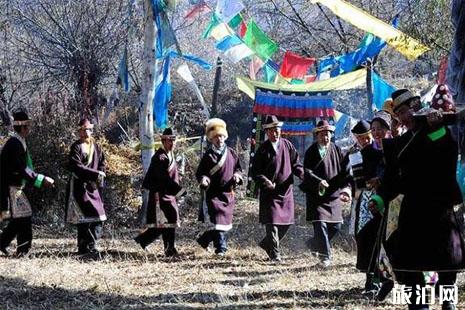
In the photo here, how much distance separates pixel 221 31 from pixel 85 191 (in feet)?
11.2

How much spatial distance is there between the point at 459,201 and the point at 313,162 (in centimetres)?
326

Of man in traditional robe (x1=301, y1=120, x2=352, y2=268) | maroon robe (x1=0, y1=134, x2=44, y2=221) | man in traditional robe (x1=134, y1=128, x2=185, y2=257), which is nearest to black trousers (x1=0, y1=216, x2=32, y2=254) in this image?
maroon robe (x1=0, y1=134, x2=44, y2=221)

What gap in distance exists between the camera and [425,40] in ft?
28.1

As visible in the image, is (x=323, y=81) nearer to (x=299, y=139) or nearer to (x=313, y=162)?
(x=299, y=139)

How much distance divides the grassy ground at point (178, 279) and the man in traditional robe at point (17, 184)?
0.97 ft

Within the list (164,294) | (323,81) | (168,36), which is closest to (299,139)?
(323,81)

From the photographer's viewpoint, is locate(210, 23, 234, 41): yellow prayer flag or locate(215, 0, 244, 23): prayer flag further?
locate(210, 23, 234, 41): yellow prayer flag

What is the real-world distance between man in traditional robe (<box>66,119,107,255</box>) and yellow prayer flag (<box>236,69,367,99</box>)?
2.83m

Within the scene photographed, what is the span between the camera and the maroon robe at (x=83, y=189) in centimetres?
806

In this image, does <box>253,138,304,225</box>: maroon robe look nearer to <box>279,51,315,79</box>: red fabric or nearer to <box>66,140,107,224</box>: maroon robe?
<box>66,140,107,224</box>: maroon robe

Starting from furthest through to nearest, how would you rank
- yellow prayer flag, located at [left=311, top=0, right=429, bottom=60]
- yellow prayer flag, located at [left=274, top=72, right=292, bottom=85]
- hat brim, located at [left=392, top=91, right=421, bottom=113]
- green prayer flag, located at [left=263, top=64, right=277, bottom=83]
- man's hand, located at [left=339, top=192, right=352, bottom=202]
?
1. green prayer flag, located at [left=263, top=64, right=277, bottom=83]
2. yellow prayer flag, located at [left=274, top=72, right=292, bottom=85]
3. yellow prayer flag, located at [left=311, top=0, right=429, bottom=60]
4. man's hand, located at [left=339, top=192, right=352, bottom=202]
5. hat brim, located at [left=392, top=91, right=421, bottom=113]

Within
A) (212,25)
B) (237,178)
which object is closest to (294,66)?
(212,25)

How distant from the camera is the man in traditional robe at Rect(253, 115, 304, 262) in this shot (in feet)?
25.8

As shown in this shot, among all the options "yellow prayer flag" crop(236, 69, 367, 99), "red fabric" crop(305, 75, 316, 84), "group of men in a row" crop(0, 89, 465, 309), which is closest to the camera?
"group of men in a row" crop(0, 89, 465, 309)
